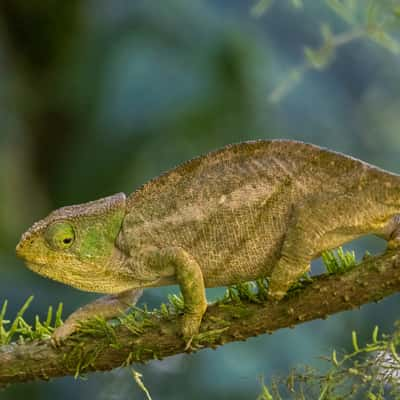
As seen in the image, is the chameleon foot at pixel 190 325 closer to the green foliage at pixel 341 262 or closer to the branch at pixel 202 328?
the branch at pixel 202 328

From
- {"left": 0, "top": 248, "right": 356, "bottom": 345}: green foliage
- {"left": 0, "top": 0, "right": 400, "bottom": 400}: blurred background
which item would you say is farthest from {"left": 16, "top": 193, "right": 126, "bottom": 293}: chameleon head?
{"left": 0, "top": 0, "right": 400, "bottom": 400}: blurred background

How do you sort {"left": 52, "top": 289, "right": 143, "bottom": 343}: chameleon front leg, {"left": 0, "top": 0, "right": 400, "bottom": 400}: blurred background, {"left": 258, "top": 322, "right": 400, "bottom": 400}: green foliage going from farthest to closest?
{"left": 0, "top": 0, "right": 400, "bottom": 400}: blurred background < {"left": 52, "top": 289, "right": 143, "bottom": 343}: chameleon front leg < {"left": 258, "top": 322, "right": 400, "bottom": 400}: green foliage

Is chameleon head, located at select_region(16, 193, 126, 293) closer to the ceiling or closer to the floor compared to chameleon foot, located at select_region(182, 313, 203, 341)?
closer to the ceiling

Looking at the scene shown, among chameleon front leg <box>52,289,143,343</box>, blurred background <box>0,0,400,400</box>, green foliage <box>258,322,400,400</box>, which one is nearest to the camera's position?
green foliage <box>258,322,400,400</box>

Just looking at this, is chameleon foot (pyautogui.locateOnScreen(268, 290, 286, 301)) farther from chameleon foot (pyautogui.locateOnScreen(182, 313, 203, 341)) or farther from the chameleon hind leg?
chameleon foot (pyautogui.locateOnScreen(182, 313, 203, 341))

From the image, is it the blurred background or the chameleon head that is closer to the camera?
the chameleon head

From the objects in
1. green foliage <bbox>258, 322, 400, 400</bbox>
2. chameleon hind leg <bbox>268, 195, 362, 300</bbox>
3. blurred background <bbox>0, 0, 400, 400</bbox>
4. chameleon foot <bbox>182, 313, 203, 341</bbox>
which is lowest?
green foliage <bbox>258, 322, 400, 400</bbox>

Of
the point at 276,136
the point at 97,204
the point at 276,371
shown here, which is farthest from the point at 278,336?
the point at 97,204

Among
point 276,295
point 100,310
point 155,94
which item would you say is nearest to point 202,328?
point 276,295

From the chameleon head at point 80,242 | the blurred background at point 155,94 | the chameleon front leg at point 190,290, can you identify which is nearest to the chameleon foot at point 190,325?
the chameleon front leg at point 190,290
